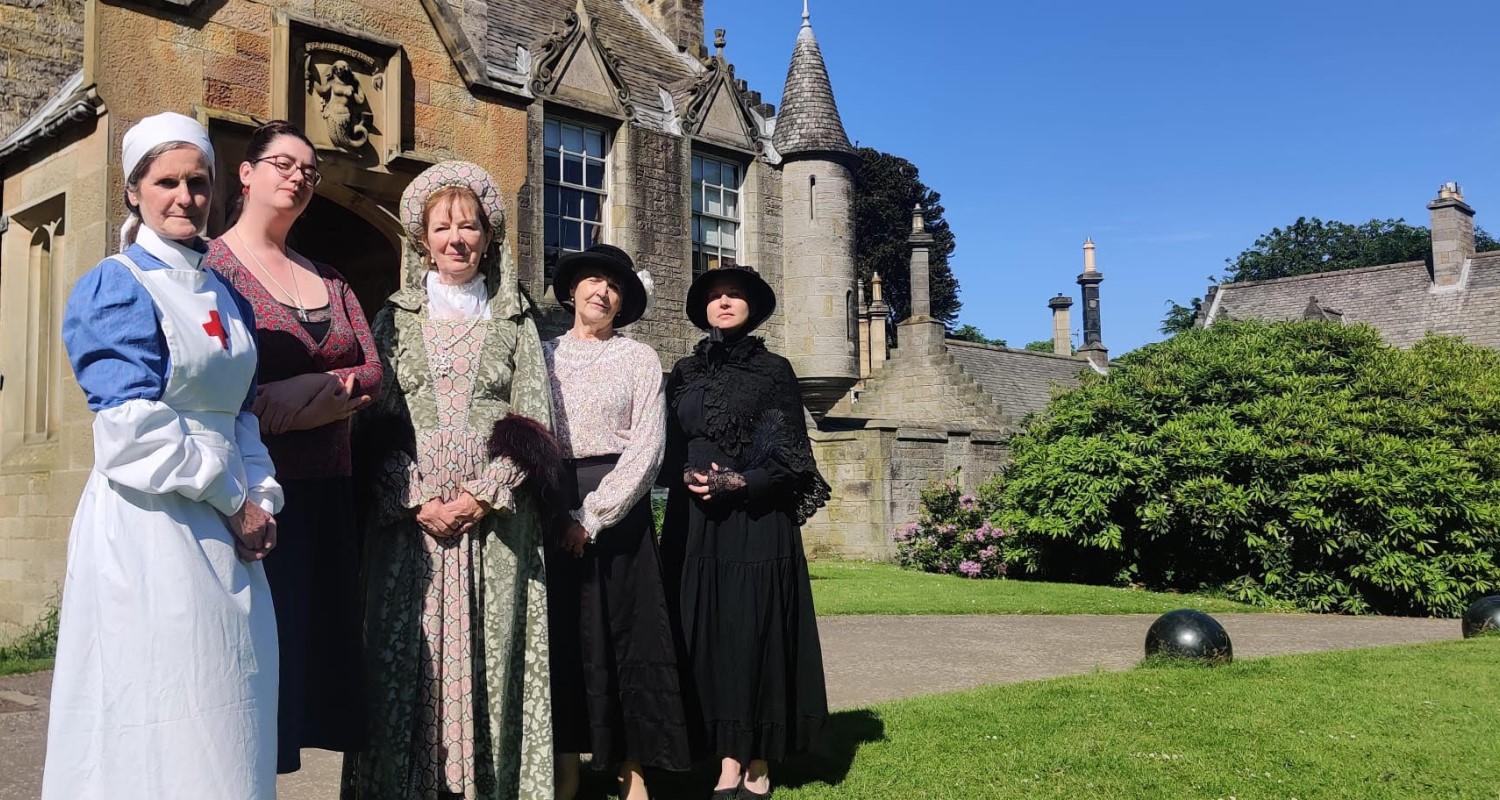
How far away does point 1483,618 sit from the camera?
31.4 feet

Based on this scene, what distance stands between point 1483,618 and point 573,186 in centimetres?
1191

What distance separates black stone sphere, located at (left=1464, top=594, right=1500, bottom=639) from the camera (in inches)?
374

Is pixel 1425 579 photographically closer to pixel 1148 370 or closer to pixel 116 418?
pixel 1148 370

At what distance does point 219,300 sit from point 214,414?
301 mm

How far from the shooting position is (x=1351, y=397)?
13430 millimetres

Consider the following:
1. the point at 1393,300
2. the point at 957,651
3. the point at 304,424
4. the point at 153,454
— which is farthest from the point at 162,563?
the point at 1393,300

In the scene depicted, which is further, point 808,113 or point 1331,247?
point 1331,247

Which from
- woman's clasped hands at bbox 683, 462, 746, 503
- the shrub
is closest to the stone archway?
woman's clasped hands at bbox 683, 462, 746, 503

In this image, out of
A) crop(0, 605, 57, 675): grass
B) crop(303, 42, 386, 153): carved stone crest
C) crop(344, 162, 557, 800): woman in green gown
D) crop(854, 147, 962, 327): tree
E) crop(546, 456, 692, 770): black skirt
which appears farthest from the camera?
crop(854, 147, 962, 327): tree

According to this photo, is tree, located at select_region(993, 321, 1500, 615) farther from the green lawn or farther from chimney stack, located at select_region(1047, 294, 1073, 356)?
chimney stack, located at select_region(1047, 294, 1073, 356)

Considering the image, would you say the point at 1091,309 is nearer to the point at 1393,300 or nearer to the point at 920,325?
the point at 1393,300

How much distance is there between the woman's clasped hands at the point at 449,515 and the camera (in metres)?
3.66

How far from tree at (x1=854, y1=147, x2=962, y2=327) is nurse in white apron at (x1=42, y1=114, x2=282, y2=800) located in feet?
155

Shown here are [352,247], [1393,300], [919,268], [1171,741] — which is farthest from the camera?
[1393,300]
